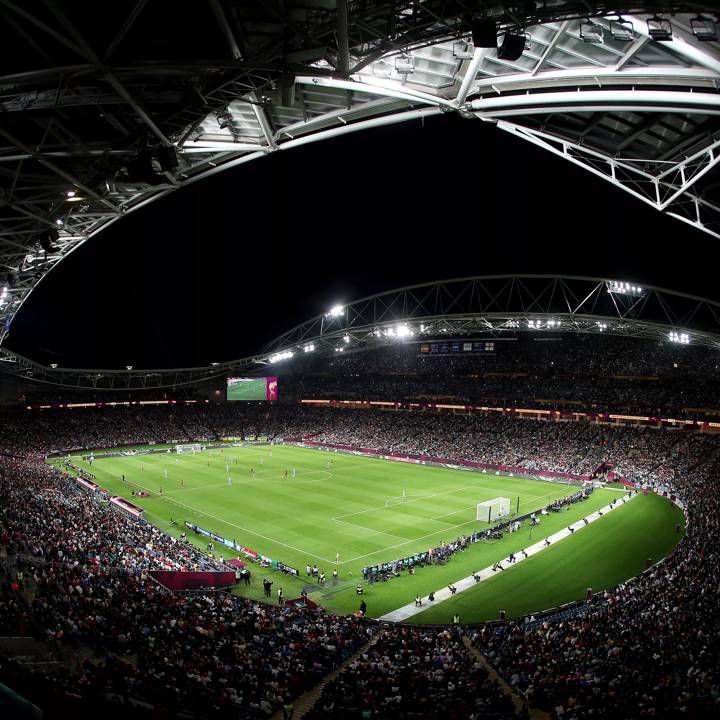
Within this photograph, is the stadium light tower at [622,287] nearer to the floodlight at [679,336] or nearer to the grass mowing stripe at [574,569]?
the floodlight at [679,336]

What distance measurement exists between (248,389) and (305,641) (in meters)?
73.5

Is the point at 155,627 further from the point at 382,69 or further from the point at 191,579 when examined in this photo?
the point at 382,69

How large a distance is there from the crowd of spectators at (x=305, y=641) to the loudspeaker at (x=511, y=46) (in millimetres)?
12433

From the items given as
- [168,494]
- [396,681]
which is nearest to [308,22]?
[396,681]

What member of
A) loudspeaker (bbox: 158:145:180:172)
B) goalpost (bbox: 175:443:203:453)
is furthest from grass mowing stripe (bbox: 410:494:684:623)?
goalpost (bbox: 175:443:203:453)

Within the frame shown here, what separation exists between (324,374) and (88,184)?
93.2 meters

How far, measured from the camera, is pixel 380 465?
6912cm

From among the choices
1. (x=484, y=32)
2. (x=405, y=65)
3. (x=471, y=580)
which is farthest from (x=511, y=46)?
(x=471, y=580)

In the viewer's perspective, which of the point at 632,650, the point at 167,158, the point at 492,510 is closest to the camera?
the point at 167,158

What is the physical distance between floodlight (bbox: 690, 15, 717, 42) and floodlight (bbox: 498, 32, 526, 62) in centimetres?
→ 356

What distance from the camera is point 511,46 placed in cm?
1127

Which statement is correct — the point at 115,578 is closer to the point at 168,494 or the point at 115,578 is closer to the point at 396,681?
the point at 396,681

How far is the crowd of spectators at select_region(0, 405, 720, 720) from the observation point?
1352 cm

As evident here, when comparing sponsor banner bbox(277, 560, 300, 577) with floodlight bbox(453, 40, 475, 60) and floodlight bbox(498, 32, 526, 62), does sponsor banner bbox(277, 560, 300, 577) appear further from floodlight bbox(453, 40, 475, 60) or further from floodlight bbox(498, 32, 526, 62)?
floodlight bbox(498, 32, 526, 62)
